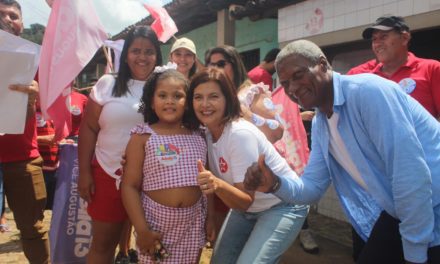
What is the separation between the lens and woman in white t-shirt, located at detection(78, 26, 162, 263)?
8.62ft

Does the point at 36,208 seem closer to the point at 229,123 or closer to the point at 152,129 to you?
the point at 152,129

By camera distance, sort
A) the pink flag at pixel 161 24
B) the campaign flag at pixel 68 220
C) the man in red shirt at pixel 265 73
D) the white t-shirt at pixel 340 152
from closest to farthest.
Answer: the white t-shirt at pixel 340 152
the campaign flag at pixel 68 220
the man in red shirt at pixel 265 73
the pink flag at pixel 161 24

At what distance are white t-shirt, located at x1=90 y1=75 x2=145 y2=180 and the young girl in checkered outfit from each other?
0.26 m

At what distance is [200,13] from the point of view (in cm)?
780

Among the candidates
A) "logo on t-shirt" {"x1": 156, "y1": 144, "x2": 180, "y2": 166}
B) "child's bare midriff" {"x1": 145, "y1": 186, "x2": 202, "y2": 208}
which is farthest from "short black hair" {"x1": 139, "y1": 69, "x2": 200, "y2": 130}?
"child's bare midriff" {"x1": 145, "y1": 186, "x2": 202, "y2": 208}

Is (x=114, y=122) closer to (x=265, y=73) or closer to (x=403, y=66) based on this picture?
(x=265, y=73)

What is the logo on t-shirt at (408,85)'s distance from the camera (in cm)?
308

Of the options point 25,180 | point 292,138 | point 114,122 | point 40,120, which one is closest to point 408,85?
point 292,138

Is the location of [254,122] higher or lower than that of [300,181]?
higher

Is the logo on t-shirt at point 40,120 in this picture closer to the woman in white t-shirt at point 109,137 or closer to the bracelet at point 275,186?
the woman in white t-shirt at point 109,137

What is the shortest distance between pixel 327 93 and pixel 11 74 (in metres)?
2.08

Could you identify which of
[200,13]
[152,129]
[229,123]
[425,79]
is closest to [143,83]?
[152,129]

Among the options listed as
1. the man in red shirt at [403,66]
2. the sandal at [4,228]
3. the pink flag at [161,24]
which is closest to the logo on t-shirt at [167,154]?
the man in red shirt at [403,66]

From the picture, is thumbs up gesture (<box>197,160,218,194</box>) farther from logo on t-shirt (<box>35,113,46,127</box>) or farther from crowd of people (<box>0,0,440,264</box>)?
logo on t-shirt (<box>35,113,46,127</box>)
